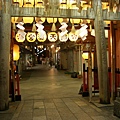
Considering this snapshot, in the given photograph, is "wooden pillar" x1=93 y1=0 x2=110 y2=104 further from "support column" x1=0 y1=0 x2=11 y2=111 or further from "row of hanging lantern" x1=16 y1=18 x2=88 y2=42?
"support column" x1=0 y1=0 x2=11 y2=111

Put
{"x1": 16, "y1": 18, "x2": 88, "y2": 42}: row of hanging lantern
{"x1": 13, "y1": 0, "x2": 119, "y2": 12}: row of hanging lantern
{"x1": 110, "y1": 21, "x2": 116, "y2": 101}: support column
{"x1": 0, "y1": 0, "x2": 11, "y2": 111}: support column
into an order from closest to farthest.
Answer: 1. {"x1": 0, "y1": 0, "x2": 11, "y2": 111}: support column
2. {"x1": 13, "y1": 0, "x2": 119, "y2": 12}: row of hanging lantern
3. {"x1": 110, "y1": 21, "x2": 116, "y2": 101}: support column
4. {"x1": 16, "y1": 18, "x2": 88, "y2": 42}: row of hanging lantern

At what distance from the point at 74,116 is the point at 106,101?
2.35 m

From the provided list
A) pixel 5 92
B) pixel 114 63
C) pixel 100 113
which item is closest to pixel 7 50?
pixel 5 92

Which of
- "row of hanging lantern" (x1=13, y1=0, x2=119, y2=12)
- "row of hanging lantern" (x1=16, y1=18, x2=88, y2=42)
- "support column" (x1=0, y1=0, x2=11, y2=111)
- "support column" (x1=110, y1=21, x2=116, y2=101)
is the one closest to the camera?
"support column" (x1=0, y1=0, x2=11, y2=111)

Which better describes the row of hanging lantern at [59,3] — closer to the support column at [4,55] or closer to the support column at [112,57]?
the support column at [112,57]

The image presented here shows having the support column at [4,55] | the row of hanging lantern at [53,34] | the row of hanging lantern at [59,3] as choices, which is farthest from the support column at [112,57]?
the support column at [4,55]

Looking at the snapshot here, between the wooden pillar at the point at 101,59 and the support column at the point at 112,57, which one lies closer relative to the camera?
the wooden pillar at the point at 101,59

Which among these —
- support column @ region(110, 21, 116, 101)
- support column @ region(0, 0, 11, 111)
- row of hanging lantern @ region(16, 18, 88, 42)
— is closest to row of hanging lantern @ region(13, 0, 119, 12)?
row of hanging lantern @ region(16, 18, 88, 42)

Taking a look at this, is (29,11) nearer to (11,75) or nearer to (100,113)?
(11,75)

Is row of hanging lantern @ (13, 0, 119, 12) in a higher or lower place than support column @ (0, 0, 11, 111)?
higher

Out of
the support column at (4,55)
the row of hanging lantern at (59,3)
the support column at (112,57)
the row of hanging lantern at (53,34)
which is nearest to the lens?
the support column at (4,55)

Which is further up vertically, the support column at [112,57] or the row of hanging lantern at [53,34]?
the row of hanging lantern at [53,34]

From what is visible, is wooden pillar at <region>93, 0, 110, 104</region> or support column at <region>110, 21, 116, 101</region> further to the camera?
support column at <region>110, 21, 116, 101</region>

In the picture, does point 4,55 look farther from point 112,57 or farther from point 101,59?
point 112,57
